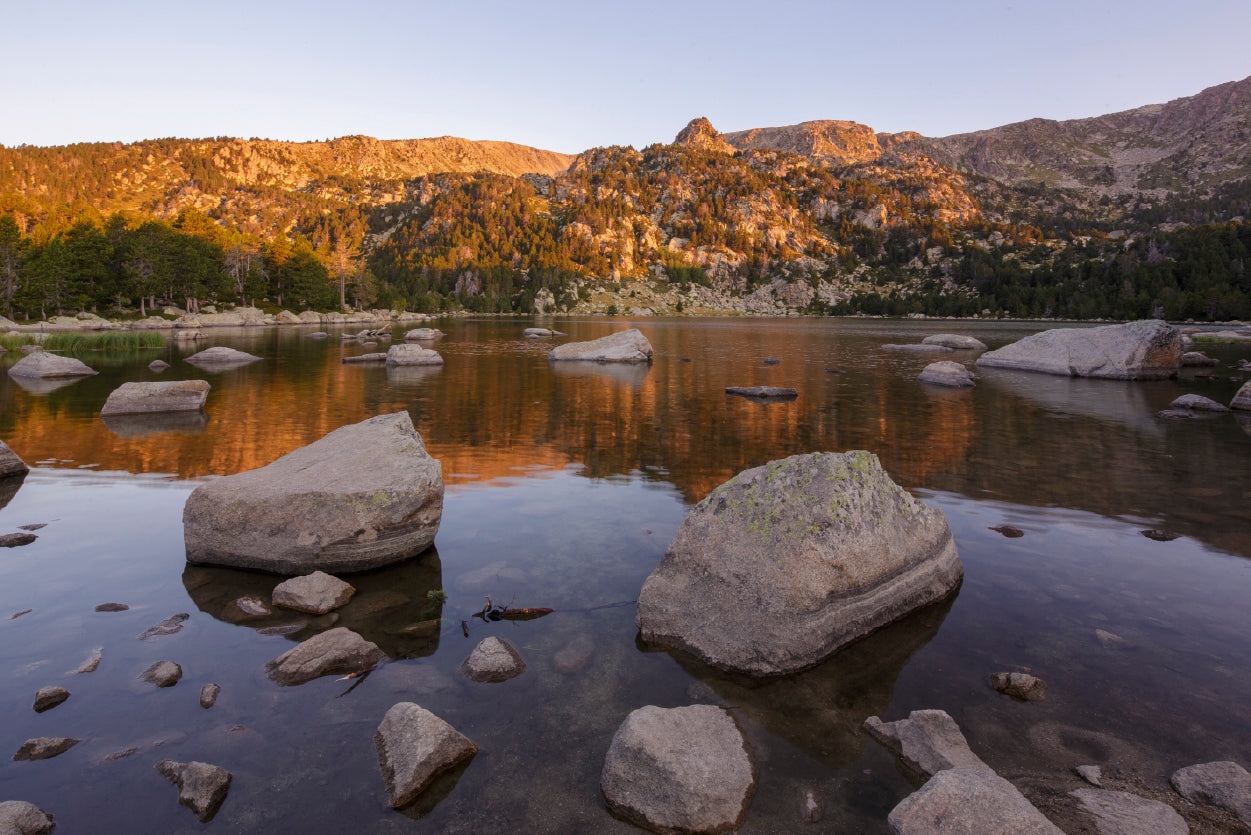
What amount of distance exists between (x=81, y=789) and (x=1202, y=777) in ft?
32.1

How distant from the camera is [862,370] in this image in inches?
1804

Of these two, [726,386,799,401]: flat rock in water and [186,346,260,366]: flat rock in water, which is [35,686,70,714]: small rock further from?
[186,346,260,366]: flat rock in water

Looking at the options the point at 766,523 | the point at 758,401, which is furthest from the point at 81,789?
the point at 758,401

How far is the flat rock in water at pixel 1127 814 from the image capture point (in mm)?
4770

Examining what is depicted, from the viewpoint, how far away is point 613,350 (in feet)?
161

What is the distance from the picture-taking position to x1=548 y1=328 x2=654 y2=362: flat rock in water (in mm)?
48562

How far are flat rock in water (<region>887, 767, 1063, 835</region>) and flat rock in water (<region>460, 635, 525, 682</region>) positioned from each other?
4.14 meters

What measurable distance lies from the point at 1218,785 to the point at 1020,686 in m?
1.71

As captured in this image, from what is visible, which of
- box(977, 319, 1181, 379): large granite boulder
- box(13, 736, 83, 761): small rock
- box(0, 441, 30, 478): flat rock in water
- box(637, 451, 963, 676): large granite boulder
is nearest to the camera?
box(13, 736, 83, 761): small rock

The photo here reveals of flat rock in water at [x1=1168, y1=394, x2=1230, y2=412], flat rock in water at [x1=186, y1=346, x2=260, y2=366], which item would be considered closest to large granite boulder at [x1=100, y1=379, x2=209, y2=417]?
flat rock in water at [x1=186, y1=346, x2=260, y2=366]

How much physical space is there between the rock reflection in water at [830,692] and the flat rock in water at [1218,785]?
2450 mm

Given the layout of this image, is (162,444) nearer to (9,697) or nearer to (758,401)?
A: (9,697)

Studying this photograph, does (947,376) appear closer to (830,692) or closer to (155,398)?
(830,692)

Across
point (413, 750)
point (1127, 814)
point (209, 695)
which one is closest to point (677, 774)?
point (413, 750)
